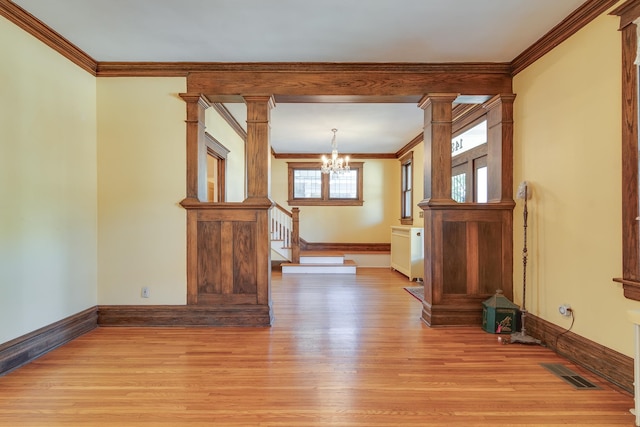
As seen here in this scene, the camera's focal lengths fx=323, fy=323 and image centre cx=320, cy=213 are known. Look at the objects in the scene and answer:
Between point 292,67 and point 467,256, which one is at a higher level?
point 292,67

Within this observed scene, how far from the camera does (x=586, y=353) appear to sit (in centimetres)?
243

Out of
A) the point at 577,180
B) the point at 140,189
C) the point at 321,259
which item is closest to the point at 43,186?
the point at 140,189

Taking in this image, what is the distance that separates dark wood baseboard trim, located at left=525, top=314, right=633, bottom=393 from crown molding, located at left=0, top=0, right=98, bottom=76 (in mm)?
4940

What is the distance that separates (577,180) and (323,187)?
5956mm

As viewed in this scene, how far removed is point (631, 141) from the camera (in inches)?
82.2

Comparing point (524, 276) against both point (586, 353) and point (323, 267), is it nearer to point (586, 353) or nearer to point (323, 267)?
point (586, 353)

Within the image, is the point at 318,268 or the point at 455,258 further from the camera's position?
the point at 318,268

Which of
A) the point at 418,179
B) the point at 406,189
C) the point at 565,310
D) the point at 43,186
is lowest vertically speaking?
the point at 565,310

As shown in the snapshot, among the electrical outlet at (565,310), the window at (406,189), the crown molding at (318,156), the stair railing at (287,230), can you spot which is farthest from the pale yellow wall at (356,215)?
the electrical outlet at (565,310)

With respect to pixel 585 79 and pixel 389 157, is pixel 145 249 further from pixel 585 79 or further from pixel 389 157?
pixel 389 157

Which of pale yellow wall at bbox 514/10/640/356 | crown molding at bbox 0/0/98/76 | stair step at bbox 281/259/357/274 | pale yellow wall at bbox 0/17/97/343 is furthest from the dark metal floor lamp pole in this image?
crown molding at bbox 0/0/98/76

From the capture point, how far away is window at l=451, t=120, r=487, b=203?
467cm

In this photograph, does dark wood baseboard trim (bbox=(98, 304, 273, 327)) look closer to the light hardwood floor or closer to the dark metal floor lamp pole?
the light hardwood floor

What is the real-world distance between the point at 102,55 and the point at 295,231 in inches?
178
